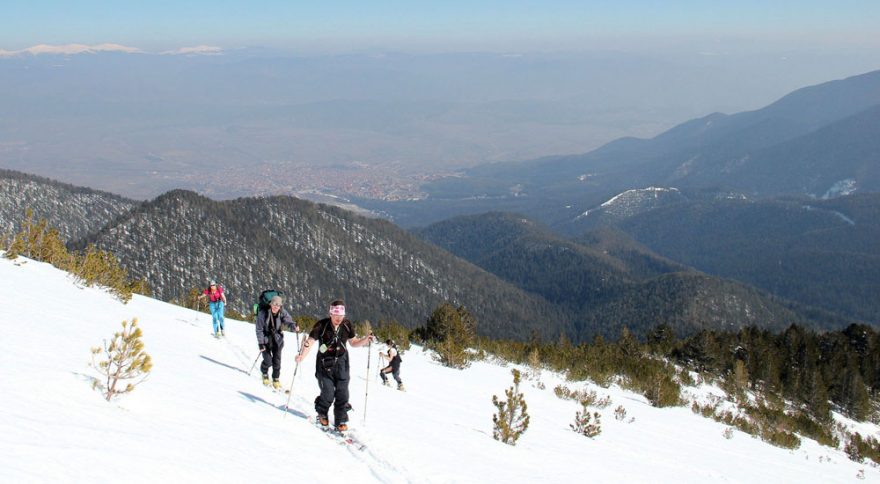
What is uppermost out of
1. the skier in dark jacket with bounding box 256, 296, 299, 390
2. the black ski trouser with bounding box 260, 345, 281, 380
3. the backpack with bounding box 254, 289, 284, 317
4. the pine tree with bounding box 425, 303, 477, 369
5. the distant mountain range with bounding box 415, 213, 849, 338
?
the backpack with bounding box 254, 289, 284, 317

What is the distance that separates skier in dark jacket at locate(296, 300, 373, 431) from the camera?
29.1ft

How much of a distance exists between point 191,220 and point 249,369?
94909 mm

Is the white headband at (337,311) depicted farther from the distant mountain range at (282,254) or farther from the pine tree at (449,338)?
the distant mountain range at (282,254)

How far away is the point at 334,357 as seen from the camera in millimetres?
8898

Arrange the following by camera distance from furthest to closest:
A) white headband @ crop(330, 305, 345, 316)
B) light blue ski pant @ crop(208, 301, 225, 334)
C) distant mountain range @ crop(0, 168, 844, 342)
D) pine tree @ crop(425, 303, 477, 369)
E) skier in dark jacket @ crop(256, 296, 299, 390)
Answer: distant mountain range @ crop(0, 168, 844, 342) < pine tree @ crop(425, 303, 477, 369) < light blue ski pant @ crop(208, 301, 225, 334) < skier in dark jacket @ crop(256, 296, 299, 390) < white headband @ crop(330, 305, 345, 316)

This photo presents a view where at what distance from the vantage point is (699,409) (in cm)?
2259

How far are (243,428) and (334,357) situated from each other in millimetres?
1585

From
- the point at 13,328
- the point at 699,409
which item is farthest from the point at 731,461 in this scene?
the point at 13,328

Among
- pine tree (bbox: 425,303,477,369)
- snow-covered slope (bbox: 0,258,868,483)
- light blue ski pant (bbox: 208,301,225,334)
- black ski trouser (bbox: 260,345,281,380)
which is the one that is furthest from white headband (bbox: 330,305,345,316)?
pine tree (bbox: 425,303,477,369)

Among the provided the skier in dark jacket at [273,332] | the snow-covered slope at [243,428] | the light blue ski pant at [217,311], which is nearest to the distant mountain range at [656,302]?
the snow-covered slope at [243,428]

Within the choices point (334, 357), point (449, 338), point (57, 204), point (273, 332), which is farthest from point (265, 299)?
point (57, 204)

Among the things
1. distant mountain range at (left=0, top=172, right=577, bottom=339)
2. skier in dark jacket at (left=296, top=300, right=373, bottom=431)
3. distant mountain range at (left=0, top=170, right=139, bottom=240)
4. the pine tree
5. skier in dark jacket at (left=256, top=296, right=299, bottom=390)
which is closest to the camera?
skier in dark jacket at (left=296, top=300, right=373, bottom=431)

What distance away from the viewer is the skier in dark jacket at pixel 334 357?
29.1 feet

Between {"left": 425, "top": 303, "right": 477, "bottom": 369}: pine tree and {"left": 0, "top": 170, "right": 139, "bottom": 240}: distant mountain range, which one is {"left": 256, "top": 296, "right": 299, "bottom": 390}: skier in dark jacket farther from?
{"left": 0, "top": 170, "right": 139, "bottom": 240}: distant mountain range
